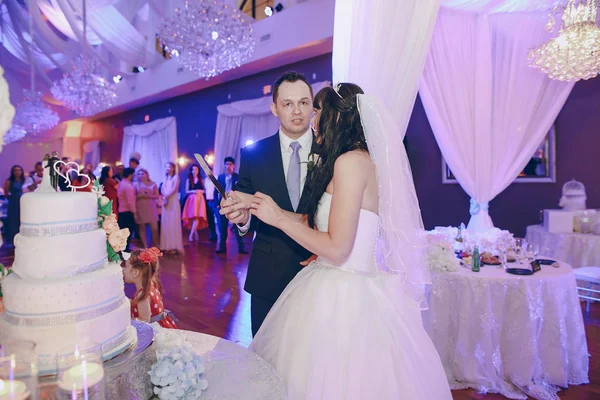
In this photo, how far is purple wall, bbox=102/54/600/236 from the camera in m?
5.40

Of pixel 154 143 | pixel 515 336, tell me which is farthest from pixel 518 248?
pixel 154 143

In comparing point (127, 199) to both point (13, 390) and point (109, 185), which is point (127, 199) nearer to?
point (109, 185)

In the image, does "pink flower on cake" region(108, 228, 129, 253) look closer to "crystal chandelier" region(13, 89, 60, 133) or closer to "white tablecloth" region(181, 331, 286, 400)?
"white tablecloth" region(181, 331, 286, 400)

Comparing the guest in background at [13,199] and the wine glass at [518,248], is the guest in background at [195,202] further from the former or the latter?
the wine glass at [518,248]

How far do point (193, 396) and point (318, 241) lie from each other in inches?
26.2

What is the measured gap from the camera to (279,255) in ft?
6.74

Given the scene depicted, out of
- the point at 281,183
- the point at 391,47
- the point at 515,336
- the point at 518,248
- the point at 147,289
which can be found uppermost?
the point at 391,47

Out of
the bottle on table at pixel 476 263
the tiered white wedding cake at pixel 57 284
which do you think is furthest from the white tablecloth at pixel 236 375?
the bottle on table at pixel 476 263

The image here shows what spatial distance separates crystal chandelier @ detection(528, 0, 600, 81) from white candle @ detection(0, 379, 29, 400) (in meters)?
4.31

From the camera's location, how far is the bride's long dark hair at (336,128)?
1.67 metres

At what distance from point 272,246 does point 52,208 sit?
3.83ft

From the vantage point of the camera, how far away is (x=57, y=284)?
100cm

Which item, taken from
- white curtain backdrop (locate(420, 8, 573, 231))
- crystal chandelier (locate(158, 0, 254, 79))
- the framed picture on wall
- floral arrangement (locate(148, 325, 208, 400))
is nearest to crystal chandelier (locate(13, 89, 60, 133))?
crystal chandelier (locate(158, 0, 254, 79))

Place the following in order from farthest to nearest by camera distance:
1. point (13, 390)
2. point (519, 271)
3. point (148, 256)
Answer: point (519, 271), point (148, 256), point (13, 390)
